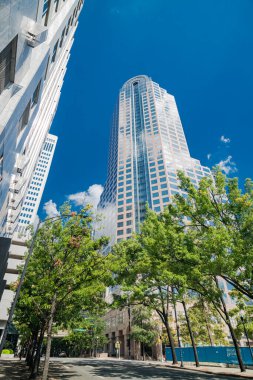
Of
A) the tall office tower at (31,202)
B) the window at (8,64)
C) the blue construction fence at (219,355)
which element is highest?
the tall office tower at (31,202)

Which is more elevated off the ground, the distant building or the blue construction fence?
the distant building

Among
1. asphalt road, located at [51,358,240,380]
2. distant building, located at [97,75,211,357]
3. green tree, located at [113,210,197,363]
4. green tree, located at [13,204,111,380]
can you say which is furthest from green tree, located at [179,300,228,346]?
distant building, located at [97,75,211,357]

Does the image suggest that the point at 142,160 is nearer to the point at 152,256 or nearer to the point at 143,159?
the point at 143,159

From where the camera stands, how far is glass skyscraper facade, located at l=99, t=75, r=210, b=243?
305ft

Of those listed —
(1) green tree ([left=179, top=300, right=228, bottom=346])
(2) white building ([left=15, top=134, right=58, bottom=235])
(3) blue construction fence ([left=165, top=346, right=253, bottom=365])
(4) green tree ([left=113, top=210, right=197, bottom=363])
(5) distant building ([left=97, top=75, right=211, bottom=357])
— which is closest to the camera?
(4) green tree ([left=113, top=210, right=197, bottom=363])

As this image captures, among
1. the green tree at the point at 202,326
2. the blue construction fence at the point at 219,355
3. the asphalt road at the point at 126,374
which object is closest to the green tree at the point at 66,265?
the asphalt road at the point at 126,374

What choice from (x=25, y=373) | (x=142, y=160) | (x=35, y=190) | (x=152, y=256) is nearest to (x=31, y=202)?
(x=35, y=190)

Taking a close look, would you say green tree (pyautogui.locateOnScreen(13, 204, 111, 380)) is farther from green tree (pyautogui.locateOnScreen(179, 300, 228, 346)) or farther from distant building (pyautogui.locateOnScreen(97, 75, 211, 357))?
distant building (pyautogui.locateOnScreen(97, 75, 211, 357))

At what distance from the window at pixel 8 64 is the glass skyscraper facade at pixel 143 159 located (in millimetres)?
77282

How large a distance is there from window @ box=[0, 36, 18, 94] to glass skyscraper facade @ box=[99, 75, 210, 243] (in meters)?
77.3

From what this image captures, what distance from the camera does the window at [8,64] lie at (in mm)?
7824

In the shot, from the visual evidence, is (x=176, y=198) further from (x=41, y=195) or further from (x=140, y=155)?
(x=41, y=195)

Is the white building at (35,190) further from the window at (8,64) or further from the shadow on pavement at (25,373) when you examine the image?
the window at (8,64)

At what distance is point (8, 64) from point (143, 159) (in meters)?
103
